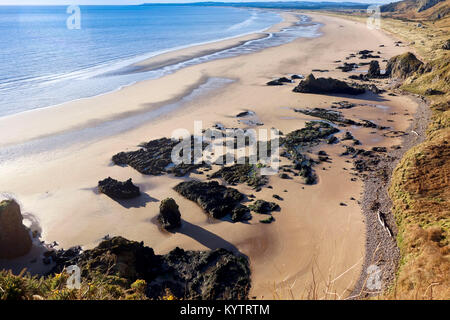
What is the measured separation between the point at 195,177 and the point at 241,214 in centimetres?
496

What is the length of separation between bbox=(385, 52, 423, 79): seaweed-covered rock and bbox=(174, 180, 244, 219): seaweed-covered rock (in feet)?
110

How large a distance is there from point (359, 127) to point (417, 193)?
39.3 ft

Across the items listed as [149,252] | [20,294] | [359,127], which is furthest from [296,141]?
[20,294]

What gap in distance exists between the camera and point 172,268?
12602mm

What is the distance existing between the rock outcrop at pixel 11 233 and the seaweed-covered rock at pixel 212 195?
25.5ft

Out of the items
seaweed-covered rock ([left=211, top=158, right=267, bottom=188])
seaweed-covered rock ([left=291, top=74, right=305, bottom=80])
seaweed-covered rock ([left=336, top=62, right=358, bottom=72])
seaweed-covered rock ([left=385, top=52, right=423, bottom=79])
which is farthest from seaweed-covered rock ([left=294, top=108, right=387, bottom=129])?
seaweed-covered rock ([left=336, top=62, right=358, bottom=72])

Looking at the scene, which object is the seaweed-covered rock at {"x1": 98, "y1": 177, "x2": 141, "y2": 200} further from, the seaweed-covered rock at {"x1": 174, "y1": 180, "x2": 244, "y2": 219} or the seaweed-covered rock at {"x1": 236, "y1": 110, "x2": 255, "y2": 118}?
the seaweed-covered rock at {"x1": 236, "y1": 110, "x2": 255, "y2": 118}

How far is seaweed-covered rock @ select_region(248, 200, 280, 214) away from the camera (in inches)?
634

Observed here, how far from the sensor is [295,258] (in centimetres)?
1317

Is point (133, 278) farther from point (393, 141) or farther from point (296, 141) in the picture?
point (393, 141)

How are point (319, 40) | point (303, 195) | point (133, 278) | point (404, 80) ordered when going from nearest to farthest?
point (133, 278)
point (303, 195)
point (404, 80)
point (319, 40)

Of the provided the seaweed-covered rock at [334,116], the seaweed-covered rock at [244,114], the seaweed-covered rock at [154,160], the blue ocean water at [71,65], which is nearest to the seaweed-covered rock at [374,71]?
the seaweed-covered rock at [334,116]

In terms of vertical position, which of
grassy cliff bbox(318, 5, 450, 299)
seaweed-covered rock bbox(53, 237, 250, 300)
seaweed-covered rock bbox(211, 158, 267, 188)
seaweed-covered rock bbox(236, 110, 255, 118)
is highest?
seaweed-covered rock bbox(236, 110, 255, 118)

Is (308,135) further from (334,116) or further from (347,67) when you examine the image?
(347,67)
